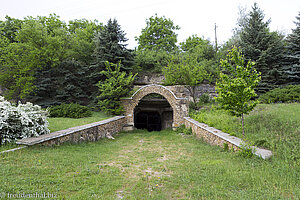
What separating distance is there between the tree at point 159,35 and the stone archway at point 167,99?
13.6m

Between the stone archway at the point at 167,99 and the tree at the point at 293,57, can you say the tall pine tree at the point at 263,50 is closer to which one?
the tree at the point at 293,57

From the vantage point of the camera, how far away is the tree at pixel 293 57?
13609 mm

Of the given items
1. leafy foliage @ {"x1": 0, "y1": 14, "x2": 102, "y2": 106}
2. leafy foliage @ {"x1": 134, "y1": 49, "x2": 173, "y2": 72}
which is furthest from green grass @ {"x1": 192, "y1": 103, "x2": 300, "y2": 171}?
leafy foliage @ {"x1": 0, "y1": 14, "x2": 102, "y2": 106}

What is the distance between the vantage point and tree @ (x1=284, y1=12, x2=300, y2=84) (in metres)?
13.6

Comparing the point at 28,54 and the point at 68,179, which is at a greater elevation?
the point at 28,54

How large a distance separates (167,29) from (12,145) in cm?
2457

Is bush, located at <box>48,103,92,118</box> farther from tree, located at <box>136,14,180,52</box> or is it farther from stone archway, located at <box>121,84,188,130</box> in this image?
tree, located at <box>136,14,180,52</box>

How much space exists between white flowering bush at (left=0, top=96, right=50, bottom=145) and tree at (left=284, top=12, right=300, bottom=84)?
1715 cm

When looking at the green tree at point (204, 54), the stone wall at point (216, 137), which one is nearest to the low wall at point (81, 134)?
the stone wall at point (216, 137)

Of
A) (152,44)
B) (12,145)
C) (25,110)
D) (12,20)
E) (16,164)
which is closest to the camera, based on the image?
(16,164)

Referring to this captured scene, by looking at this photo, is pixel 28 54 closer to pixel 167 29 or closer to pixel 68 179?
pixel 68 179

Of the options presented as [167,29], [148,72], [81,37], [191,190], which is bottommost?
[191,190]

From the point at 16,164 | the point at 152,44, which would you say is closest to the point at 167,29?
the point at 152,44

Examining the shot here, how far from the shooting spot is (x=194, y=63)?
621 inches
